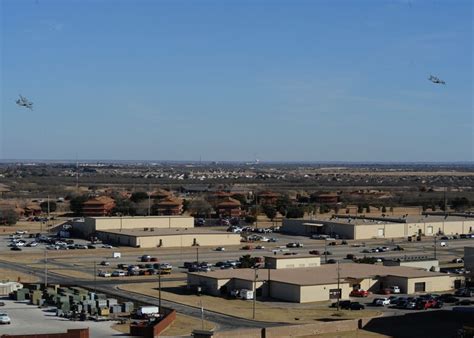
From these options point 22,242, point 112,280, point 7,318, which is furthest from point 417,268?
point 22,242

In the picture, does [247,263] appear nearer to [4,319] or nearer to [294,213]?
[4,319]

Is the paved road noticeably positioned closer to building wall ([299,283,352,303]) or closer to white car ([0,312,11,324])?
building wall ([299,283,352,303])

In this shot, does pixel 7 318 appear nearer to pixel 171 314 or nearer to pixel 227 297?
pixel 171 314

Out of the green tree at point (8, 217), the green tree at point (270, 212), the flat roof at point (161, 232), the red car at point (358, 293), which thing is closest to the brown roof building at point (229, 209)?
the green tree at point (270, 212)

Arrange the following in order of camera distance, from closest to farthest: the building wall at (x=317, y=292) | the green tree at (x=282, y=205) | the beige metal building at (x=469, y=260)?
the building wall at (x=317, y=292)
the beige metal building at (x=469, y=260)
the green tree at (x=282, y=205)

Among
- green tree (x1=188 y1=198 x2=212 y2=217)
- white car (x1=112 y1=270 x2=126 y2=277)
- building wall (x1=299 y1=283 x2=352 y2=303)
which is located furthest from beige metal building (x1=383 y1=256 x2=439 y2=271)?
green tree (x1=188 y1=198 x2=212 y2=217)

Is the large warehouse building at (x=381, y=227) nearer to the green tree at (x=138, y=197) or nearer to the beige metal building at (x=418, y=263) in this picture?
the beige metal building at (x=418, y=263)

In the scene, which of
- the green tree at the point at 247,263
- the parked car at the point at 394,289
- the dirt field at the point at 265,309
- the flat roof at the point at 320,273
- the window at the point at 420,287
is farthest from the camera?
the green tree at the point at 247,263

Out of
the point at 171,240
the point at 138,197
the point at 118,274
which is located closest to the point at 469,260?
the point at 118,274
